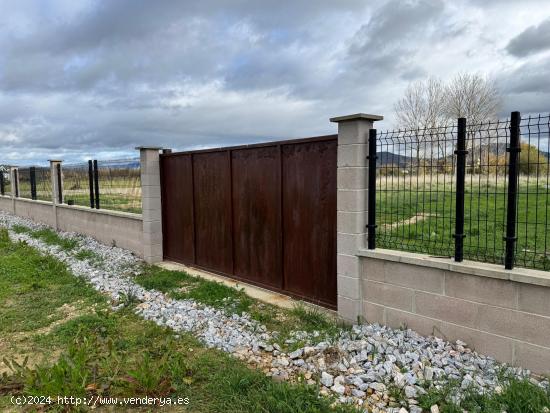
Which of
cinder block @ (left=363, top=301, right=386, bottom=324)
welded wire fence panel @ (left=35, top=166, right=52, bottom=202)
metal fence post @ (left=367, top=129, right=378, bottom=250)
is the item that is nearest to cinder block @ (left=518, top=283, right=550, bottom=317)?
cinder block @ (left=363, top=301, right=386, bottom=324)

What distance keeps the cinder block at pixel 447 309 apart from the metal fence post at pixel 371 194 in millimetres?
765

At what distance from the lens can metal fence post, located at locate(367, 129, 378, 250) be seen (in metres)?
4.64

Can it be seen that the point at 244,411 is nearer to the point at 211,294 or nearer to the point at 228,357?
the point at 228,357

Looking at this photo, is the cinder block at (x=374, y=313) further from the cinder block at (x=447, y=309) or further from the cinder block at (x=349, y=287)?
the cinder block at (x=447, y=309)

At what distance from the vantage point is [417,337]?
426cm

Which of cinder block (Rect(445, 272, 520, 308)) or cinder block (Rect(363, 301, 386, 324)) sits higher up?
cinder block (Rect(445, 272, 520, 308))

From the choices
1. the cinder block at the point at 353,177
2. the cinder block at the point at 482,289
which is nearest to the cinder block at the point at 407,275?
the cinder block at the point at 482,289

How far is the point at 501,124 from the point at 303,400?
9.36ft

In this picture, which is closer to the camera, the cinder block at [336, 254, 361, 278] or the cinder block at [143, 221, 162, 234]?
the cinder block at [336, 254, 361, 278]

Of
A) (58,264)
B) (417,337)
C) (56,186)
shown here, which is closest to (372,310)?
(417,337)

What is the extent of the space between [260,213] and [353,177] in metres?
2.14

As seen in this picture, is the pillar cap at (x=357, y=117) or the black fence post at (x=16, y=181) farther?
the black fence post at (x=16, y=181)

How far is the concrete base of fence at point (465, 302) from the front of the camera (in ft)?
11.6

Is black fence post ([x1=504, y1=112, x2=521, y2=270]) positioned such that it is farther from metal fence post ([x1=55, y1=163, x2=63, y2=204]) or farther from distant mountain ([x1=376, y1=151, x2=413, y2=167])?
metal fence post ([x1=55, y1=163, x2=63, y2=204])
